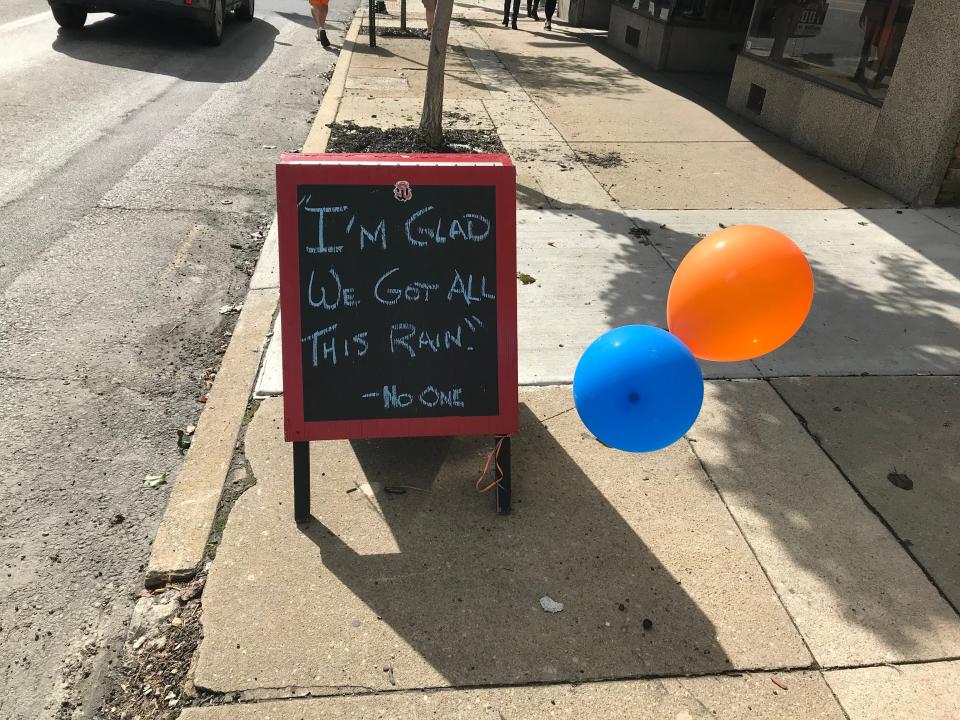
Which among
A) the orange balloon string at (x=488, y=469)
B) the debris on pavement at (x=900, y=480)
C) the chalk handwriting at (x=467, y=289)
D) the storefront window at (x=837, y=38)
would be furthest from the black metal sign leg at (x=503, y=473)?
the storefront window at (x=837, y=38)

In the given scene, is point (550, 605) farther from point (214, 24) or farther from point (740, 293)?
point (214, 24)

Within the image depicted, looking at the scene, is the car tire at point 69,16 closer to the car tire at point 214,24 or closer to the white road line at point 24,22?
the white road line at point 24,22

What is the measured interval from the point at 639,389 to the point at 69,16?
14.2 metres

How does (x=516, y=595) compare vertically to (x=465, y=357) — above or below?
below

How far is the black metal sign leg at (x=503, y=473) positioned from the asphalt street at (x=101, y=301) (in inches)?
60.9

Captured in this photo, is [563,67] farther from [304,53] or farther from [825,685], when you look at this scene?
[825,685]

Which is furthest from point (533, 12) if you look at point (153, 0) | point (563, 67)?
point (153, 0)

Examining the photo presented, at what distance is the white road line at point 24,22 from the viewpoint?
43.3ft

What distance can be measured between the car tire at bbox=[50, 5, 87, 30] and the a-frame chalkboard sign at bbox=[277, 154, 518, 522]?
12565mm

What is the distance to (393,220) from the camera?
3.16 meters

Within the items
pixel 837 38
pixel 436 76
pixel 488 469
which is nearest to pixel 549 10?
pixel 837 38

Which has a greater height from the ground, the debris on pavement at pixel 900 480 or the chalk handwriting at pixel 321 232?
the chalk handwriting at pixel 321 232

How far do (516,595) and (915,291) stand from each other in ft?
14.4

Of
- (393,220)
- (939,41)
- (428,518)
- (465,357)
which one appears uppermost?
(939,41)
